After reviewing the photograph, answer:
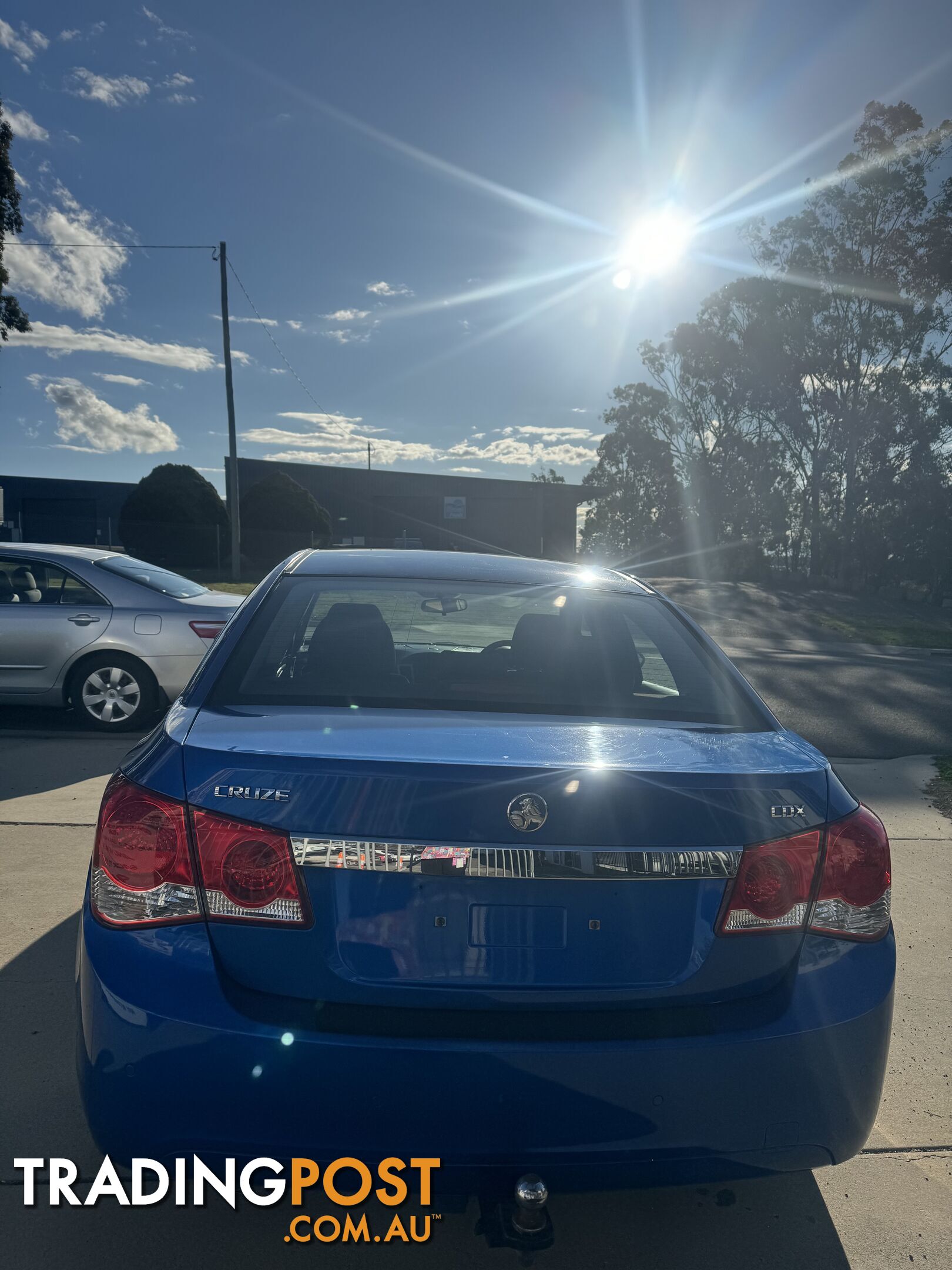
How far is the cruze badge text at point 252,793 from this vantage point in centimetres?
179

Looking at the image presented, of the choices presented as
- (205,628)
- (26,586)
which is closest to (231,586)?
(26,586)

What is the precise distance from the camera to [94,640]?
24.6 ft

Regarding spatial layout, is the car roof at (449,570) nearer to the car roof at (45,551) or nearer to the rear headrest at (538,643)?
the rear headrest at (538,643)

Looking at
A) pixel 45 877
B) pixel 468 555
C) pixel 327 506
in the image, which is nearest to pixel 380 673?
pixel 468 555

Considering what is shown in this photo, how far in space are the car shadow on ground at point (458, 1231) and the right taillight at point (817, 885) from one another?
0.64 m

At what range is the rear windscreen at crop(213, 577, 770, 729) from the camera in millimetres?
2363

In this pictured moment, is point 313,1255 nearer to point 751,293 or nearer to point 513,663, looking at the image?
point 513,663

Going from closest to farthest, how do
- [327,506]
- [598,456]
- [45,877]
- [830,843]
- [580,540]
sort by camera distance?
[830,843], [45,877], [598,456], [327,506], [580,540]

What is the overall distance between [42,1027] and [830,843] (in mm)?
2477

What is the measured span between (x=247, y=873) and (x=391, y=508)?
53.6 m

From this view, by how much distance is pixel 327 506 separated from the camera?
5294 centimetres

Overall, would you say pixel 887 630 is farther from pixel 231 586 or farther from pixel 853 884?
pixel 853 884

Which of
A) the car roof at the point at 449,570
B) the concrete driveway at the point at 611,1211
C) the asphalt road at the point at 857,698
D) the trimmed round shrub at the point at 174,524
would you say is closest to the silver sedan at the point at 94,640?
the concrete driveway at the point at 611,1211

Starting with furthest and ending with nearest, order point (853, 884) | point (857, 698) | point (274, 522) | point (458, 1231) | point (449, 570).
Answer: point (274, 522)
point (857, 698)
point (449, 570)
point (458, 1231)
point (853, 884)
